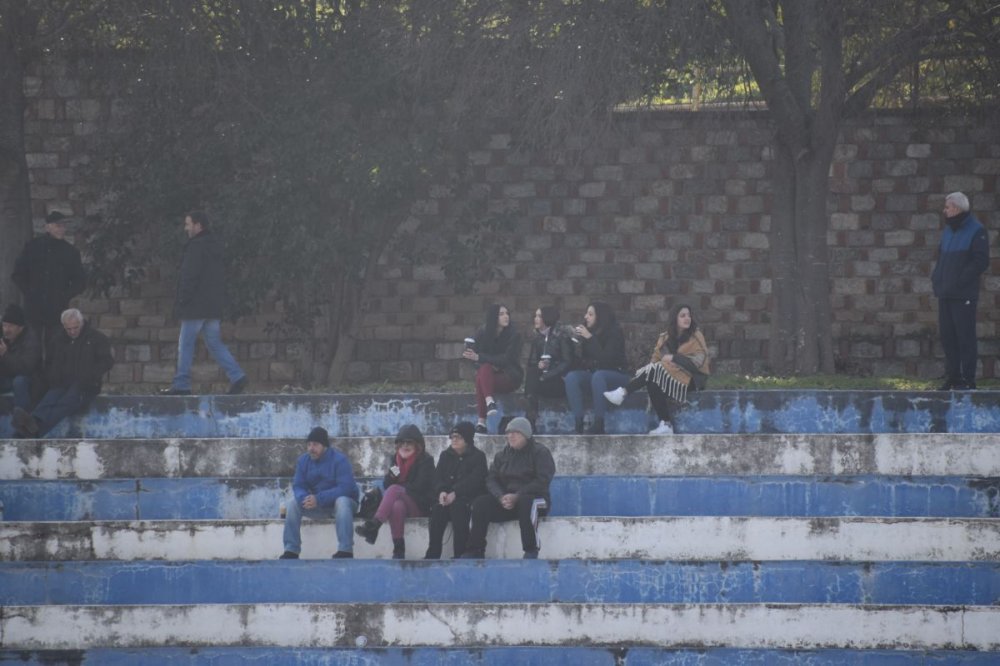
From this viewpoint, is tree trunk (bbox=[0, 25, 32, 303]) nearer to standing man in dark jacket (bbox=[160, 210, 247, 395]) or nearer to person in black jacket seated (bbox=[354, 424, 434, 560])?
standing man in dark jacket (bbox=[160, 210, 247, 395])

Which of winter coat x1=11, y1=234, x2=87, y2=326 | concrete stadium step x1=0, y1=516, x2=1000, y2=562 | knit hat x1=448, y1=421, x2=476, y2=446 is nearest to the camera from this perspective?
concrete stadium step x1=0, y1=516, x2=1000, y2=562

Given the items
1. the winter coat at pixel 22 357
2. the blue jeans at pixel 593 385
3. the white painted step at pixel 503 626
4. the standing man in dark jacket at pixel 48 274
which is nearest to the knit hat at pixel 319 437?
the white painted step at pixel 503 626

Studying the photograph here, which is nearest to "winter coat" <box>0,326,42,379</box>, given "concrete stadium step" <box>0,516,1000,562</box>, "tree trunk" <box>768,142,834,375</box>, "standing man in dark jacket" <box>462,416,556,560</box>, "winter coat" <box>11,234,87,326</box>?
"winter coat" <box>11,234,87,326</box>

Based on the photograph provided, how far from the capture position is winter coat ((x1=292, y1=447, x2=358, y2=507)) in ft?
42.8

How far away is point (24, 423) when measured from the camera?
49.0 ft

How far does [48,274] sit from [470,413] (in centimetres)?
415

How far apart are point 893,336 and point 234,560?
34.7ft

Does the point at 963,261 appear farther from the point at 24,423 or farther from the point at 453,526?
the point at 24,423

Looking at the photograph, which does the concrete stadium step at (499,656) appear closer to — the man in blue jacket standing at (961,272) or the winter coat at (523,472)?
the winter coat at (523,472)

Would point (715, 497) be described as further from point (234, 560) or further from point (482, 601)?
point (234, 560)

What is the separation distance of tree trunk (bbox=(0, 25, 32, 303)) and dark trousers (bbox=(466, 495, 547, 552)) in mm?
8381

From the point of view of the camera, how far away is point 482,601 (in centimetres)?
1218

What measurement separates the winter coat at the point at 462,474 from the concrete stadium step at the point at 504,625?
4.22 ft

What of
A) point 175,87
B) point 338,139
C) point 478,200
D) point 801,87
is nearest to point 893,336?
point 801,87
